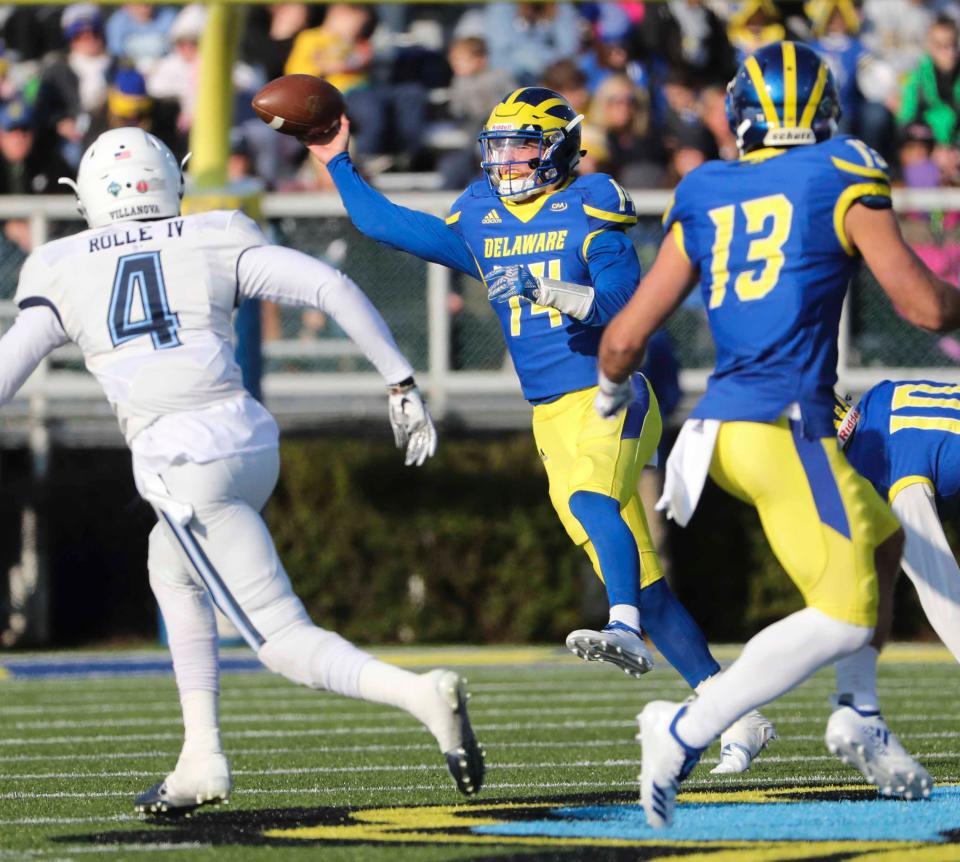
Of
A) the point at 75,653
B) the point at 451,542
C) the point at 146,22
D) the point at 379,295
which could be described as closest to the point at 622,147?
the point at 379,295

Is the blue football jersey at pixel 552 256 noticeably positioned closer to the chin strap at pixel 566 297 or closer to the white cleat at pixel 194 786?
the chin strap at pixel 566 297

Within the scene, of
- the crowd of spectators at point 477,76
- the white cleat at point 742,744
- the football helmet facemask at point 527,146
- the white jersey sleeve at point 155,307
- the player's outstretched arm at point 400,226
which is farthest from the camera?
the crowd of spectators at point 477,76

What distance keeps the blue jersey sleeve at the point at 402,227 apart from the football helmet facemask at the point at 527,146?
220 millimetres

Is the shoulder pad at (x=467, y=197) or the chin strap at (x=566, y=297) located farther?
the shoulder pad at (x=467, y=197)

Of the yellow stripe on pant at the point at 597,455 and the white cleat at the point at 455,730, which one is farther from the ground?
the yellow stripe on pant at the point at 597,455

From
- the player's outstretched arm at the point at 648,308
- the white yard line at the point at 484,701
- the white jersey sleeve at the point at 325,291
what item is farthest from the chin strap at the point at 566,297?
the white yard line at the point at 484,701

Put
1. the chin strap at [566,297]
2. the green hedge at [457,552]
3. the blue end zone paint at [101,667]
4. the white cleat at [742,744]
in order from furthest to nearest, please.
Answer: the green hedge at [457,552], the blue end zone paint at [101,667], the white cleat at [742,744], the chin strap at [566,297]

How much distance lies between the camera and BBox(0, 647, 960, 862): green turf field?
14.0ft

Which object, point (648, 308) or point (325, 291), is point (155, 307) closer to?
point (325, 291)

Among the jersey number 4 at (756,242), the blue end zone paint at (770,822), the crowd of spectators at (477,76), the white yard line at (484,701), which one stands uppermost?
the crowd of spectators at (477,76)

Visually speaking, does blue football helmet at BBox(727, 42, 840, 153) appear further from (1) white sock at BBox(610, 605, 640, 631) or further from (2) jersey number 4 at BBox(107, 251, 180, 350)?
(1) white sock at BBox(610, 605, 640, 631)

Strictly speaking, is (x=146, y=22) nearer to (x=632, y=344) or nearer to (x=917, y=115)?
(x=917, y=115)

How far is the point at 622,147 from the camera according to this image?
1171 centimetres

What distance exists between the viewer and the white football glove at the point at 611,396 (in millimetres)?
4512
